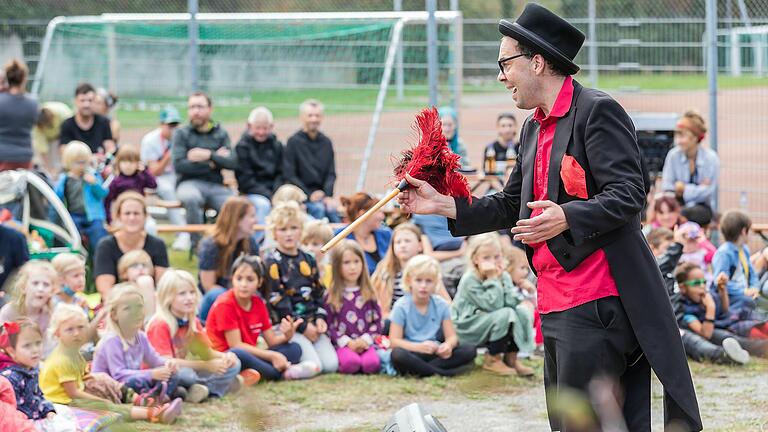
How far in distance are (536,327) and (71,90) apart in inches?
320

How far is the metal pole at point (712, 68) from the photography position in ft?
32.3

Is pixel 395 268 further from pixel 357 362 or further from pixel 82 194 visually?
pixel 82 194

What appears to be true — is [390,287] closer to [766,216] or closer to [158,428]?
[158,428]

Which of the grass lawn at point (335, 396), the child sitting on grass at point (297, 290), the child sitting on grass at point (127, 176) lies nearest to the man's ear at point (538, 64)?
the grass lawn at point (335, 396)

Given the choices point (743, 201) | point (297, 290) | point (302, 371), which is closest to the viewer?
point (302, 371)

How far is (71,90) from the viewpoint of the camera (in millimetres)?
13992

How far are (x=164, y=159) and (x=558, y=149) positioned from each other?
7756 millimetres

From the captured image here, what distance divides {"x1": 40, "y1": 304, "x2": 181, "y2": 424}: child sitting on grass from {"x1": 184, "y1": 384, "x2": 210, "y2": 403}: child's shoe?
35cm

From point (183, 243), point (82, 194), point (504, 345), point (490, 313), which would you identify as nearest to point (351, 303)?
point (490, 313)

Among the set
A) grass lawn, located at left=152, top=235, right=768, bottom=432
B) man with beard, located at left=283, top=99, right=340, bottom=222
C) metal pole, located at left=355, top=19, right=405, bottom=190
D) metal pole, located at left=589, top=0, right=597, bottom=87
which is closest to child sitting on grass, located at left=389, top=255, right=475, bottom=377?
grass lawn, located at left=152, top=235, right=768, bottom=432

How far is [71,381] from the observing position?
5852mm

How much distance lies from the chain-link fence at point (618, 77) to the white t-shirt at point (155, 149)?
111 cm

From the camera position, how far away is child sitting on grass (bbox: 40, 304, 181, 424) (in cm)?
576

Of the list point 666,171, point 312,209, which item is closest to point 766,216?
point 666,171
